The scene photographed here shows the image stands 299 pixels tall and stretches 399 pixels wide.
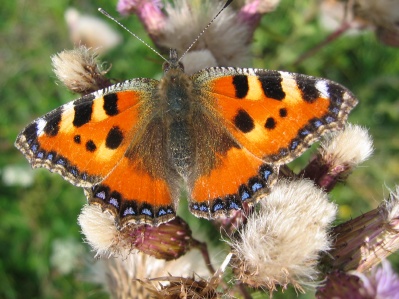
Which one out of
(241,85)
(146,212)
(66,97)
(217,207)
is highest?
(241,85)

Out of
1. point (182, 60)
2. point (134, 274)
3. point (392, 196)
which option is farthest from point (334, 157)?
point (134, 274)

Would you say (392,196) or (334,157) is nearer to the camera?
(392,196)

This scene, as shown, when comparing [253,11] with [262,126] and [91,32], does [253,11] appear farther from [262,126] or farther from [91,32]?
[91,32]

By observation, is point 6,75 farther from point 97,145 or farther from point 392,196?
point 392,196

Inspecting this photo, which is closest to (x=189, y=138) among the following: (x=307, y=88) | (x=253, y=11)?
(x=307, y=88)

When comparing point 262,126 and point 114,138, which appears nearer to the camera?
point 262,126

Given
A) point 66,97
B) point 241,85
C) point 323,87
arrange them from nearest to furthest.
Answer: point 323,87, point 241,85, point 66,97

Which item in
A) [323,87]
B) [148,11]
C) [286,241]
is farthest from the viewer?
[148,11]
